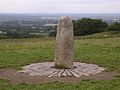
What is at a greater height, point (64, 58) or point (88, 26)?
point (64, 58)

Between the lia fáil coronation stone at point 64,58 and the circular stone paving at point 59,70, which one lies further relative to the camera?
the lia fáil coronation stone at point 64,58

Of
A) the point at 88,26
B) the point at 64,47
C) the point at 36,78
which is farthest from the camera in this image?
the point at 88,26

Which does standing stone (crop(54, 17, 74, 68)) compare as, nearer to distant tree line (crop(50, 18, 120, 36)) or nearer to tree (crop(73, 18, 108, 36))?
distant tree line (crop(50, 18, 120, 36))

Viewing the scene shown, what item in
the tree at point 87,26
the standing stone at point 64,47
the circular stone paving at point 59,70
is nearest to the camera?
the circular stone paving at point 59,70

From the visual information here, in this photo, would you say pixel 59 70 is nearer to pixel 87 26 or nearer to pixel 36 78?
pixel 36 78

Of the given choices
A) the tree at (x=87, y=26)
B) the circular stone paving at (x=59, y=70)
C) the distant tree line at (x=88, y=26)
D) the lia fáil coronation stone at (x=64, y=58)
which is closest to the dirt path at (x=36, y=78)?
the circular stone paving at (x=59, y=70)

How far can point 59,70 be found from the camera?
41.3ft

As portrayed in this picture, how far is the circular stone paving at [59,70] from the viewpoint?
12.0 metres

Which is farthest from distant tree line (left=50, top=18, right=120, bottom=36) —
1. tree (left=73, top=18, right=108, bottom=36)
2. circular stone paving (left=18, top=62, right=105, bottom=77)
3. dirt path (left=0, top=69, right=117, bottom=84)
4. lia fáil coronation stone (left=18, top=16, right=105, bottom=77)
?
dirt path (left=0, top=69, right=117, bottom=84)

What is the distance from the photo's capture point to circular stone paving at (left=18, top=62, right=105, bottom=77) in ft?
39.4

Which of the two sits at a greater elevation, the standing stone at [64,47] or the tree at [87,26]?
the standing stone at [64,47]

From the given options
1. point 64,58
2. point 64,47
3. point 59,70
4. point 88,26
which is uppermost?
point 64,47

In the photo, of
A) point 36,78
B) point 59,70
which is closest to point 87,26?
point 59,70

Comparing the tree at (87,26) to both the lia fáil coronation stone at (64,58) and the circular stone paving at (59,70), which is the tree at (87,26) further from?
the lia fáil coronation stone at (64,58)
